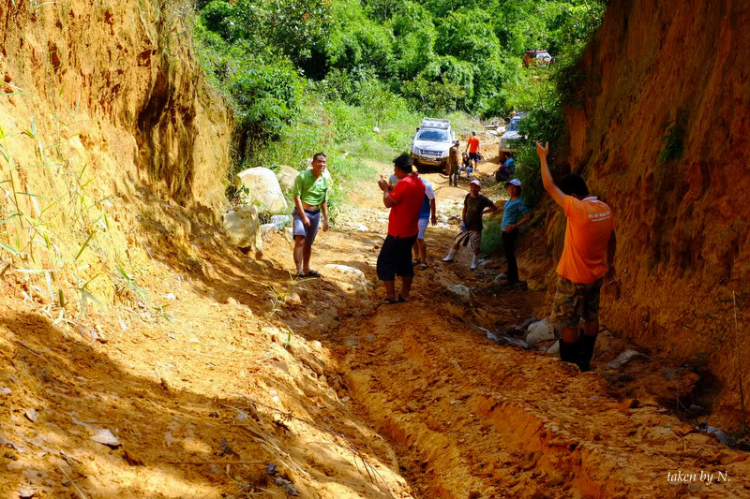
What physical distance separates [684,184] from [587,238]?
1896mm

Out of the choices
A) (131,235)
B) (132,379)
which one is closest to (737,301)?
(132,379)

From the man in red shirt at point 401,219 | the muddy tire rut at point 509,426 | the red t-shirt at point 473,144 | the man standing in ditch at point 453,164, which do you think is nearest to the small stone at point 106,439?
the muddy tire rut at point 509,426

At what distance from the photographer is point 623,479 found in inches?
144

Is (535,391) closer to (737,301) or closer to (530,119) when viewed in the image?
(737,301)

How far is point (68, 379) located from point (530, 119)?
1212cm

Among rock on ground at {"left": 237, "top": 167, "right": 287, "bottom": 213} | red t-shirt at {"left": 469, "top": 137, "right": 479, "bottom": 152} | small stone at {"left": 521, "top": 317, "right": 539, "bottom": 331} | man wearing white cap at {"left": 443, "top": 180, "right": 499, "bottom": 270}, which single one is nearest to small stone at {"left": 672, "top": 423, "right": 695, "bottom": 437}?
small stone at {"left": 521, "top": 317, "right": 539, "bottom": 331}

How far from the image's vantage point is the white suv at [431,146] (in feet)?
83.6

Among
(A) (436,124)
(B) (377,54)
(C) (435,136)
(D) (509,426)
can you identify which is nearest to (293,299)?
(D) (509,426)

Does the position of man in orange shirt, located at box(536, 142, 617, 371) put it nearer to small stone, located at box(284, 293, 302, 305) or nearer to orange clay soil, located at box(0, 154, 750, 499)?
orange clay soil, located at box(0, 154, 750, 499)

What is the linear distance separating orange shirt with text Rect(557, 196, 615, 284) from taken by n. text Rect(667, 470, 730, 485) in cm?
227

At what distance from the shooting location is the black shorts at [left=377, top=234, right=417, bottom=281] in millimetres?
8602

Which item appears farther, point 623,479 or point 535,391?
point 535,391

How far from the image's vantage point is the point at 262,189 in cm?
1273

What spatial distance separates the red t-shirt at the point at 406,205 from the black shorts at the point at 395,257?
3.7 inches
